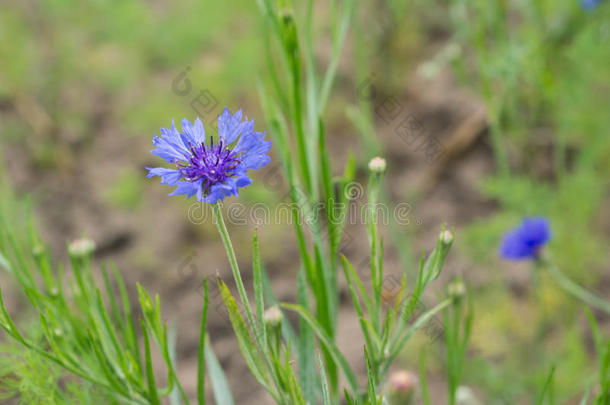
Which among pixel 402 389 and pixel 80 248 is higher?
pixel 80 248

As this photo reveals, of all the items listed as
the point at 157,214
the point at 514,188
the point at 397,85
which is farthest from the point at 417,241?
the point at 157,214

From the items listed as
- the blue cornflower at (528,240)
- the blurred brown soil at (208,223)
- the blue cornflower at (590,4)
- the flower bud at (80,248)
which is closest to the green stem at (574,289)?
the blue cornflower at (528,240)

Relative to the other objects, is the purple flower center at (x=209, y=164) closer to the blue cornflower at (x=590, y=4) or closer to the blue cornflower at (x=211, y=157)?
the blue cornflower at (x=211, y=157)

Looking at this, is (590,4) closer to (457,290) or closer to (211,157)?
(457,290)

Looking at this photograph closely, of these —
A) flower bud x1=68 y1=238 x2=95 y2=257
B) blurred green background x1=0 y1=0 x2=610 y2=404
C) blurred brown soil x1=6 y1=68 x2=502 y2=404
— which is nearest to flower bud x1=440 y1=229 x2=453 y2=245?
flower bud x1=68 y1=238 x2=95 y2=257

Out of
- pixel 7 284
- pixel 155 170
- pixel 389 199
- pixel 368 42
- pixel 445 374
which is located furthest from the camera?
pixel 368 42

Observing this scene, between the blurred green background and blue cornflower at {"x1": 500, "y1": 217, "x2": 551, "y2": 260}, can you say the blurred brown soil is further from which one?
blue cornflower at {"x1": 500, "y1": 217, "x2": 551, "y2": 260}

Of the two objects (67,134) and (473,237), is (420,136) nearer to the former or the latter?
(473,237)
